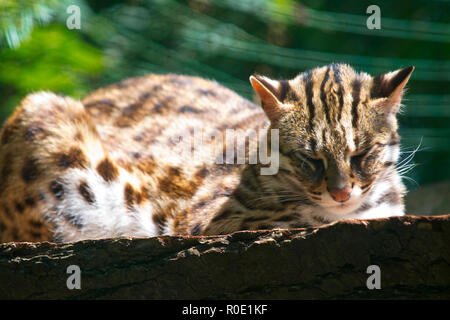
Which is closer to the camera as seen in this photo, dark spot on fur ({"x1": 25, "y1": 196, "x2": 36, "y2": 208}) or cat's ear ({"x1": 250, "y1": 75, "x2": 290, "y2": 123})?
cat's ear ({"x1": 250, "y1": 75, "x2": 290, "y2": 123})

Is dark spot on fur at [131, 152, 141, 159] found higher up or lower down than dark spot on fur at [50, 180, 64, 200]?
higher up

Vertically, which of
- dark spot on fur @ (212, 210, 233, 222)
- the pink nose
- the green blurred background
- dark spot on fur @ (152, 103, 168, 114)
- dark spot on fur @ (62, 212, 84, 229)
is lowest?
the pink nose

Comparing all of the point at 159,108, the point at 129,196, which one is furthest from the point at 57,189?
the point at 159,108

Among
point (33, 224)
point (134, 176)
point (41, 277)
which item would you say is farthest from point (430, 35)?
point (41, 277)

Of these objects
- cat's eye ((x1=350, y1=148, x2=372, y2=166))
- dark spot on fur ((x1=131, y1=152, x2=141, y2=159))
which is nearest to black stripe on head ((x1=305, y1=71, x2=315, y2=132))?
cat's eye ((x1=350, y1=148, x2=372, y2=166))

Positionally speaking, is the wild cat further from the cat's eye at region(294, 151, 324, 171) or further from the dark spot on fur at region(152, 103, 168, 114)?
the dark spot on fur at region(152, 103, 168, 114)
